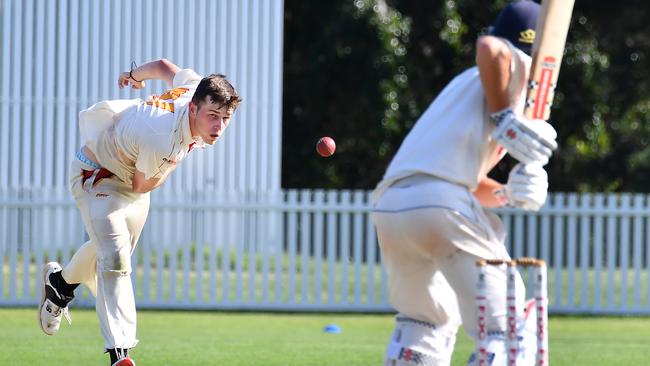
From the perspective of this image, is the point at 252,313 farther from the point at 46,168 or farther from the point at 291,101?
the point at 291,101

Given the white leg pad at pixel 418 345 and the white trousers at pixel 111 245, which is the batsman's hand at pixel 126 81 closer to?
the white trousers at pixel 111 245

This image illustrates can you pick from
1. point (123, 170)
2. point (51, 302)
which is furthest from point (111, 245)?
point (51, 302)

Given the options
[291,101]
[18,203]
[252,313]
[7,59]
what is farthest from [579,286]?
[291,101]

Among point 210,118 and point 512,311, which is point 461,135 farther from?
point 210,118

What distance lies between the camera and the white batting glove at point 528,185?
14.7 ft

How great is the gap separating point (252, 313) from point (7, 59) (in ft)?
15.7

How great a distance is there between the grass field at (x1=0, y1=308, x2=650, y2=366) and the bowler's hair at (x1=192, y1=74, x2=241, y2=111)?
2.25 meters

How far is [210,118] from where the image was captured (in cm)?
633

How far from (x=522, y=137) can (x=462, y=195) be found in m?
0.33

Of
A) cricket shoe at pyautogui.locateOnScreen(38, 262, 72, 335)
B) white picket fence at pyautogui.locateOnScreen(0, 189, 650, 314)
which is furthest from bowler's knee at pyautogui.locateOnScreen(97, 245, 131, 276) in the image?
white picket fence at pyautogui.locateOnScreen(0, 189, 650, 314)

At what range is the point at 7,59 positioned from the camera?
15531mm

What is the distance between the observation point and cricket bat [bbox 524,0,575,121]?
456 cm

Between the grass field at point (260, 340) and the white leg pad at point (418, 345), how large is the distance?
10.7 feet

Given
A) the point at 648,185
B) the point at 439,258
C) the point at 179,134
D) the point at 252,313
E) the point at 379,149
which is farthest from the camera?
the point at 648,185
